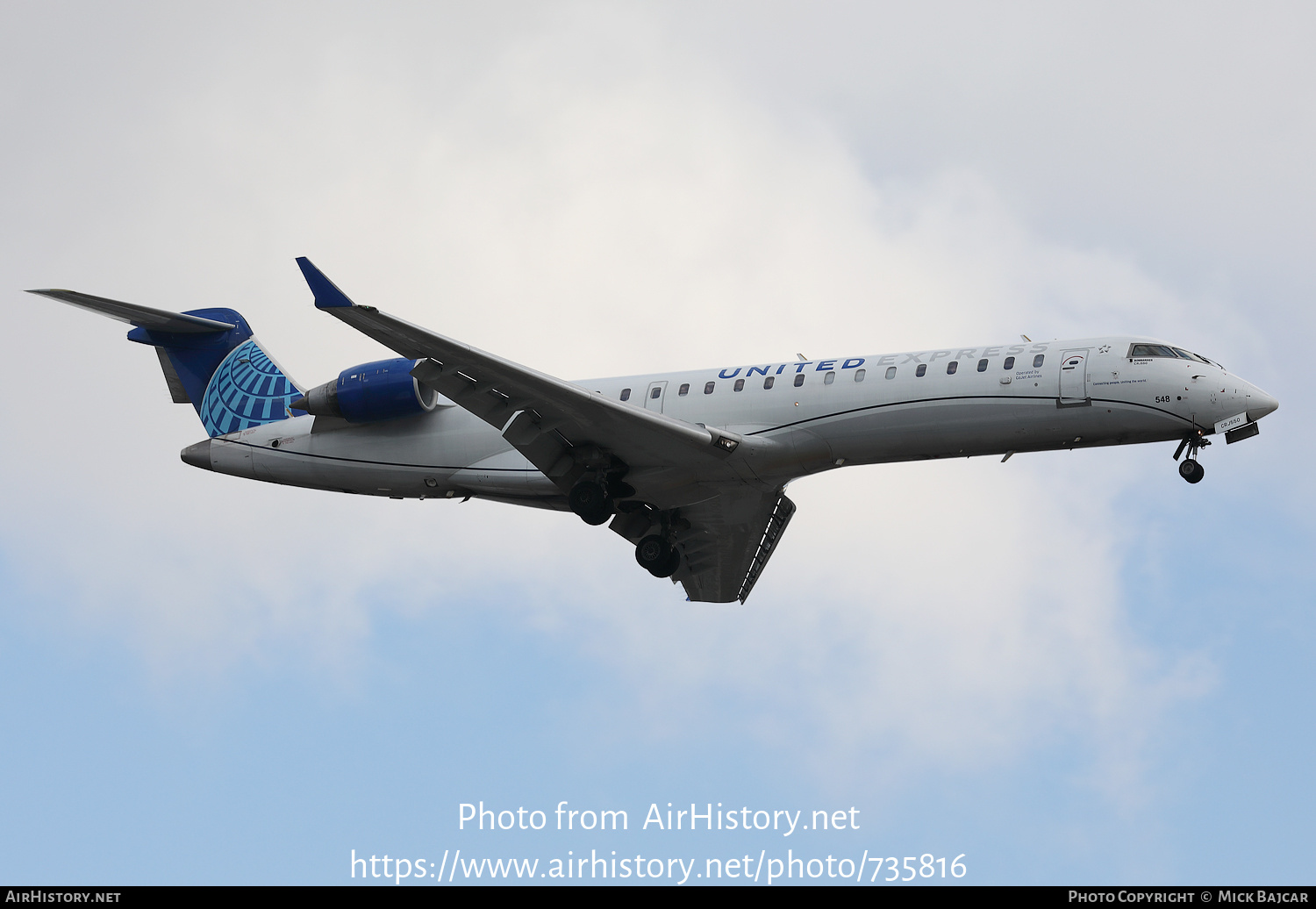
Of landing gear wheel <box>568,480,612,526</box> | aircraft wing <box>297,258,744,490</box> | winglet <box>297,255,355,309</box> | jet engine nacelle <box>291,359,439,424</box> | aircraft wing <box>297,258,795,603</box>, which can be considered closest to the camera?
winglet <box>297,255,355,309</box>

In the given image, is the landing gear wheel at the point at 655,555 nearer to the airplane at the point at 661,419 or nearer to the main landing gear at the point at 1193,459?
the airplane at the point at 661,419

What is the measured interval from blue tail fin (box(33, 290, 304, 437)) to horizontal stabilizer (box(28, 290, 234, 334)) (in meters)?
0.02

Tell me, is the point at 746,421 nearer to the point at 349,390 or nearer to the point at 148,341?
the point at 349,390

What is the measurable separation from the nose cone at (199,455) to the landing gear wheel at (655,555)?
794 centimetres

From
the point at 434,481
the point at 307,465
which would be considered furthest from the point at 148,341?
the point at 434,481

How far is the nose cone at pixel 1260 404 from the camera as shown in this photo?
21141 millimetres

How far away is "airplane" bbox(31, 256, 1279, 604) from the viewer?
21.6 meters

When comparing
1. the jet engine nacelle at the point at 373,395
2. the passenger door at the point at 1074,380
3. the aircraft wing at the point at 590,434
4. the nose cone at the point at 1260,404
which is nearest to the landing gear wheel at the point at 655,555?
the aircraft wing at the point at 590,434

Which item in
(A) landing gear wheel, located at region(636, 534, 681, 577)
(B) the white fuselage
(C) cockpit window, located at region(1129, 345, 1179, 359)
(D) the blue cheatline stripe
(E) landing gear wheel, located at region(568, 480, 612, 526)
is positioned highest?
(D) the blue cheatline stripe

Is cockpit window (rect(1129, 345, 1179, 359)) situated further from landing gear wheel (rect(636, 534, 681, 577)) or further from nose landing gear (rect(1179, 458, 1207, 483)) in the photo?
landing gear wheel (rect(636, 534, 681, 577))

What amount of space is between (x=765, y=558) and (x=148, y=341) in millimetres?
12326

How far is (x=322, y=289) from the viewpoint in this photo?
19438 millimetres

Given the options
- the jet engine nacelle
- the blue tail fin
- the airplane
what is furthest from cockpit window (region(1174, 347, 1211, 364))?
the blue tail fin

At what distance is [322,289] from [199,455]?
27.5 feet
